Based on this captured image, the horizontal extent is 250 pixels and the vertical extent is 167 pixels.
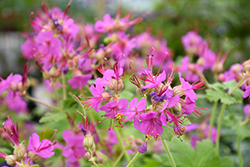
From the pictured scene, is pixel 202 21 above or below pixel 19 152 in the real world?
below

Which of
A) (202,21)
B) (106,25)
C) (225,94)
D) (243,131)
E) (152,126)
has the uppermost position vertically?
(106,25)

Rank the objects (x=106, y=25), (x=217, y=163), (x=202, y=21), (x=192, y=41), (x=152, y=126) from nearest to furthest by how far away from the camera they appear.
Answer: (x=152, y=126) < (x=217, y=163) < (x=106, y=25) < (x=192, y=41) < (x=202, y=21)

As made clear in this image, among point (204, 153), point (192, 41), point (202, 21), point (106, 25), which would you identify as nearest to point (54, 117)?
point (106, 25)

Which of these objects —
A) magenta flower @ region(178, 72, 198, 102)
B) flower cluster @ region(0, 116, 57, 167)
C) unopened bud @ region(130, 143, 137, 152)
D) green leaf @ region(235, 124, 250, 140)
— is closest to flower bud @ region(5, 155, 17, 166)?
flower cluster @ region(0, 116, 57, 167)

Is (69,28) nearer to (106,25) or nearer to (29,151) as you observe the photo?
(106,25)

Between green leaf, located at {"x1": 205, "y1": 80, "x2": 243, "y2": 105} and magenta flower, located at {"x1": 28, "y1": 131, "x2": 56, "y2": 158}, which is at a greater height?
magenta flower, located at {"x1": 28, "y1": 131, "x2": 56, "y2": 158}

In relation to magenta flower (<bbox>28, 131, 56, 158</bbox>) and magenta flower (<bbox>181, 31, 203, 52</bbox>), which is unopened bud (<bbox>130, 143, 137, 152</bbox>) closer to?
magenta flower (<bbox>28, 131, 56, 158</bbox>)

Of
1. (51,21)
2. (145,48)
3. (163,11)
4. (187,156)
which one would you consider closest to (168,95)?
(187,156)

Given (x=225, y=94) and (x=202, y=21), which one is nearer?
(x=225, y=94)
